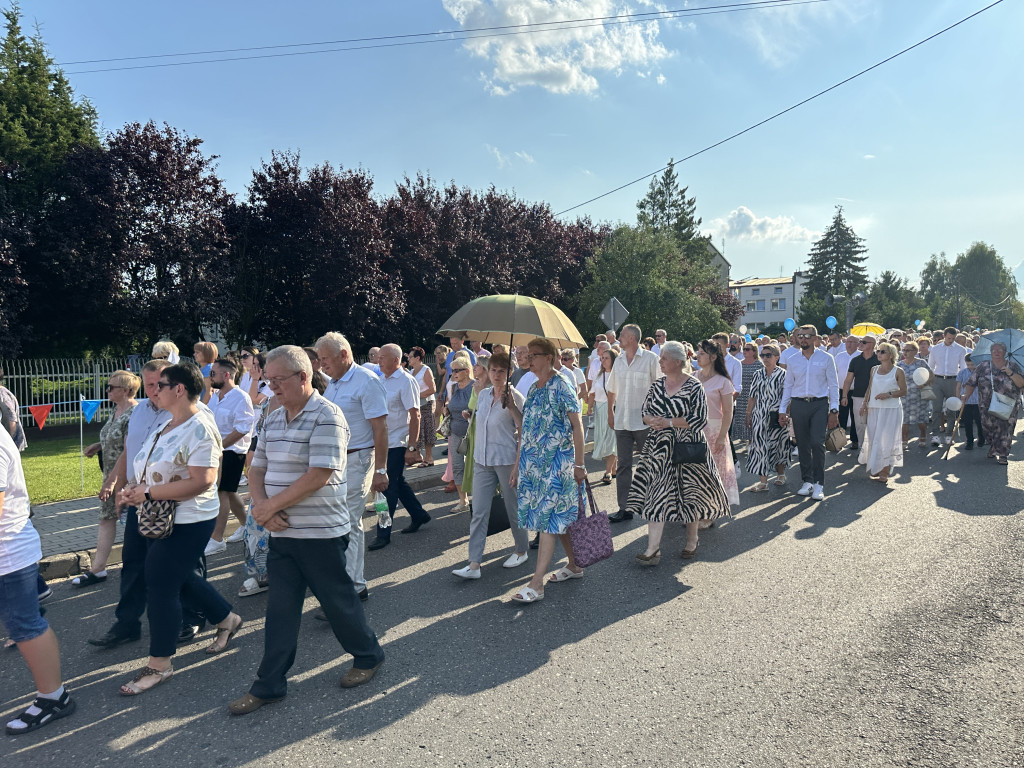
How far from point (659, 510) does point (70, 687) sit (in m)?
4.28

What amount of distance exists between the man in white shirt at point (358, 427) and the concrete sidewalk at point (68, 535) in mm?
2751

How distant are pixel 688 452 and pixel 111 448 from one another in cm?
467

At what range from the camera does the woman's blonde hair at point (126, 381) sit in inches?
201

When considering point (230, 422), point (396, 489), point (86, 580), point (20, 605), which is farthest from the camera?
point (396, 489)

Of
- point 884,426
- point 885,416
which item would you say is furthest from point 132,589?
point 885,416

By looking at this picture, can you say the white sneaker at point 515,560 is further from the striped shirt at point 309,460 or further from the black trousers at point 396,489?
the striped shirt at point 309,460

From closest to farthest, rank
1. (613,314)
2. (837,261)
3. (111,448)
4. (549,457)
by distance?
(549,457), (111,448), (613,314), (837,261)

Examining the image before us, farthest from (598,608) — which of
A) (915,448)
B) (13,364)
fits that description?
(13,364)

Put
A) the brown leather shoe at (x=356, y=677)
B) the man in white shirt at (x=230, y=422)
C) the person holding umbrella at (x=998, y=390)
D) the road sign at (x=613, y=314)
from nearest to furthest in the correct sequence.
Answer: the brown leather shoe at (x=356, y=677)
the man in white shirt at (x=230, y=422)
the person holding umbrella at (x=998, y=390)
the road sign at (x=613, y=314)

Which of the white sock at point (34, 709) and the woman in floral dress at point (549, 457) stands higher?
the woman in floral dress at point (549, 457)

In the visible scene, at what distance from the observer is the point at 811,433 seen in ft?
27.1

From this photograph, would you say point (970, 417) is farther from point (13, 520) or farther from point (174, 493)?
point (13, 520)

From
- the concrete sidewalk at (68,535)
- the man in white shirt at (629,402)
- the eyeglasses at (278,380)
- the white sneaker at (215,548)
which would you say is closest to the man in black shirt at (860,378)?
the man in white shirt at (629,402)

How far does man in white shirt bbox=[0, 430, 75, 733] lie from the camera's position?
3268 millimetres
